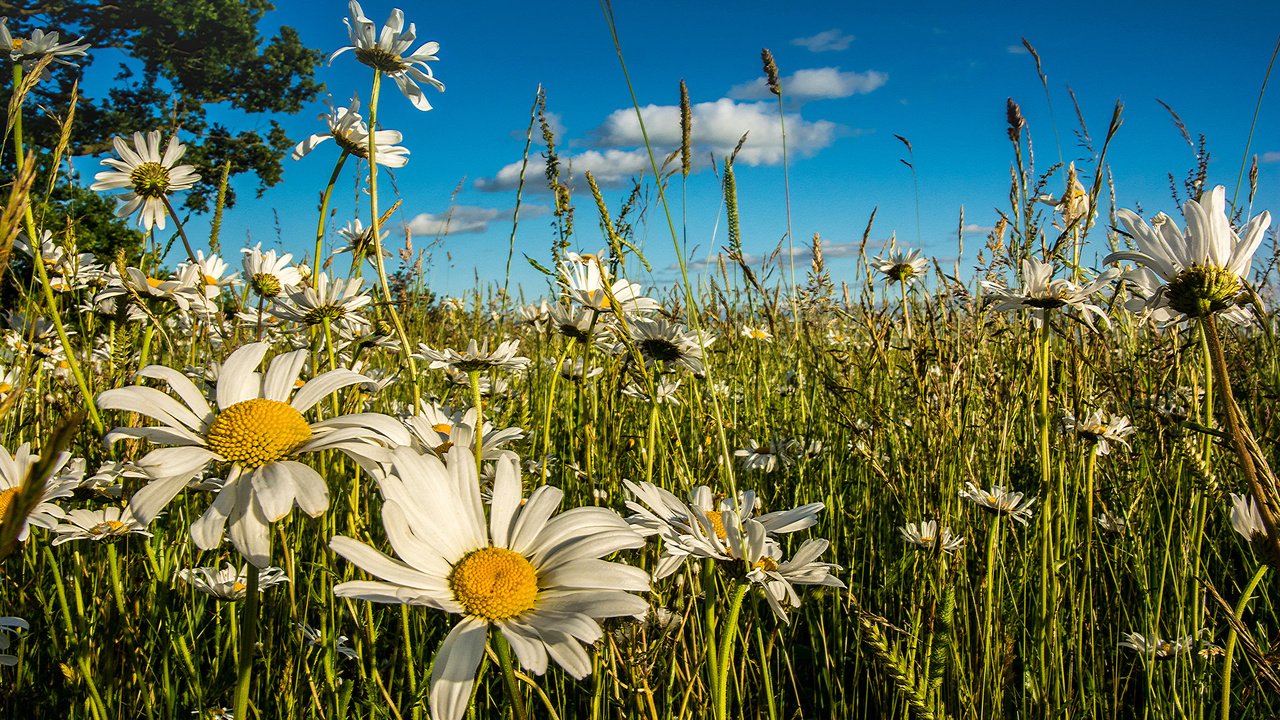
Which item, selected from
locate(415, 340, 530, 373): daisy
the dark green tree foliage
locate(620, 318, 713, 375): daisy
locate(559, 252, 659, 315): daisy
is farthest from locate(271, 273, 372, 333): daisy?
the dark green tree foliage

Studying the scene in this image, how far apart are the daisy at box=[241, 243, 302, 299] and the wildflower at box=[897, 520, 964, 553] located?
1696mm

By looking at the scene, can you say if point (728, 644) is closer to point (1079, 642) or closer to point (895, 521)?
point (1079, 642)

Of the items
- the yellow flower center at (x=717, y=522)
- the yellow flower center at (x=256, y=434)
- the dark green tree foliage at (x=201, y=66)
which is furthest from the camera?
the dark green tree foliage at (x=201, y=66)

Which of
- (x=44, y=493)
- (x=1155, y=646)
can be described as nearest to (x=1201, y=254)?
(x=1155, y=646)

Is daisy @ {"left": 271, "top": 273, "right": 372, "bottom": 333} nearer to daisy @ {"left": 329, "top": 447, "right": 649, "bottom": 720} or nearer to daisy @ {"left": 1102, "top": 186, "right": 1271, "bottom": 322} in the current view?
daisy @ {"left": 329, "top": 447, "right": 649, "bottom": 720}

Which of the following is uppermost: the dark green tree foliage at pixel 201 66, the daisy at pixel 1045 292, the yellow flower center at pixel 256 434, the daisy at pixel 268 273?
the dark green tree foliage at pixel 201 66

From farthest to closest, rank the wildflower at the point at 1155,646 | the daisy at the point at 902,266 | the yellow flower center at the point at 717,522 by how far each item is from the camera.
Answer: the daisy at the point at 902,266, the wildflower at the point at 1155,646, the yellow flower center at the point at 717,522

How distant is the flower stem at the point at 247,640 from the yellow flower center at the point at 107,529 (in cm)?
99

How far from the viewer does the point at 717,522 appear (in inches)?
47.2

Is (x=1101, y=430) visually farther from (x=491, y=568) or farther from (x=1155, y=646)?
(x=491, y=568)

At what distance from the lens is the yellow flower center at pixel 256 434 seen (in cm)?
81

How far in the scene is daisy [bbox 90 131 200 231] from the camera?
197cm

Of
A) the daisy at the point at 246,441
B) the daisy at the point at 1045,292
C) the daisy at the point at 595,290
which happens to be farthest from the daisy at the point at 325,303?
the daisy at the point at 1045,292

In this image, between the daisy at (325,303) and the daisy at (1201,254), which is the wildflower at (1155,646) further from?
the daisy at (325,303)
